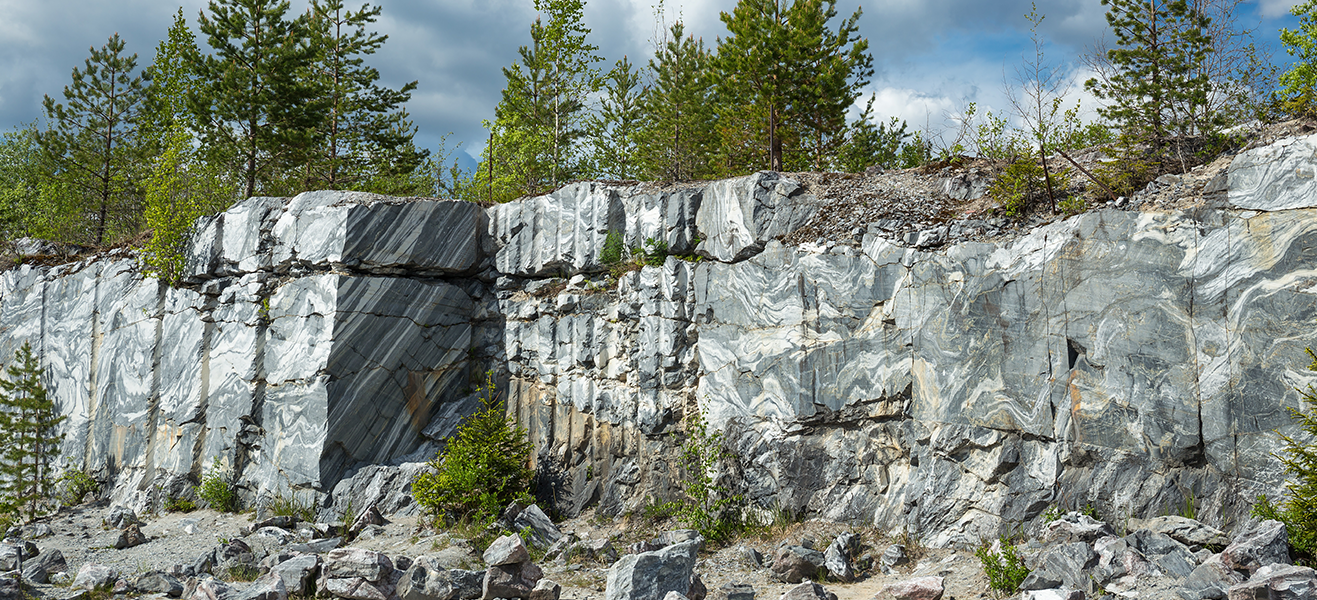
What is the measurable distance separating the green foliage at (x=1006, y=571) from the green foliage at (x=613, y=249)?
8.16 metres

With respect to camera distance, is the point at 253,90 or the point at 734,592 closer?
the point at 734,592

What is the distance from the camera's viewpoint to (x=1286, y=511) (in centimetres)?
775

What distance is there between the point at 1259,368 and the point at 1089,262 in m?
2.09

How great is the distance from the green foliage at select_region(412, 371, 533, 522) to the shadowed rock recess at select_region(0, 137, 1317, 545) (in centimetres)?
87

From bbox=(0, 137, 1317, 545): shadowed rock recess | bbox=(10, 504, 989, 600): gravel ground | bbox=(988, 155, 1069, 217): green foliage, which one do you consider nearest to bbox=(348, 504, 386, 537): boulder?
bbox=(10, 504, 989, 600): gravel ground

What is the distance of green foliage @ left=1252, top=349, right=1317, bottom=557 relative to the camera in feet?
23.8

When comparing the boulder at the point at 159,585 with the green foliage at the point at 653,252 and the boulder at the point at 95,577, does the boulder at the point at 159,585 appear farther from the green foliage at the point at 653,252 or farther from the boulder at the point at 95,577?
the green foliage at the point at 653,252

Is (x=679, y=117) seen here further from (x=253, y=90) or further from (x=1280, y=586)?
(x=1280, y=586)

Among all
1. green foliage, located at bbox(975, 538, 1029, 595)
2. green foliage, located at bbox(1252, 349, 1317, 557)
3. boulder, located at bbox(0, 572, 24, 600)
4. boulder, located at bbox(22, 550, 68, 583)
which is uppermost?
green foliage, located at bbox(1252, 349, 1317, 557)

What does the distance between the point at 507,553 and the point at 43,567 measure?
7.28 meters

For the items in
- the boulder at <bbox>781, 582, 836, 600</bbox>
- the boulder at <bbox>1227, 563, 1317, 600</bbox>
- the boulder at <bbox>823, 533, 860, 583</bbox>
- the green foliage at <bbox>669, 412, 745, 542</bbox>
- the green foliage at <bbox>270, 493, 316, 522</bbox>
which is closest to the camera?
the boulder at <bbox>1227, 563, 1317, 600</bbox>

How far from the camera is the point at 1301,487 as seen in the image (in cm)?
752

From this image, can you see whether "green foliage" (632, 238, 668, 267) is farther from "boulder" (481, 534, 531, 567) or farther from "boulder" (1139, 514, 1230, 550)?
"boulder" (1139, 514, 1230, 550)

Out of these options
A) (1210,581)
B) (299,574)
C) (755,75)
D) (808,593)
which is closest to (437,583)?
(299,574)
